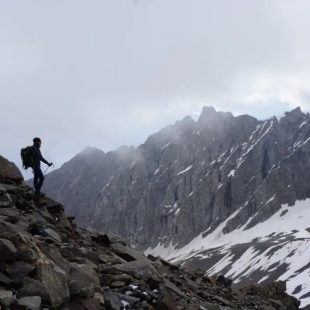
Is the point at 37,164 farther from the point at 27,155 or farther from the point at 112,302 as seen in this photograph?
the point at 112,302

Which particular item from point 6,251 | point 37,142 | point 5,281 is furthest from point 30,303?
point 37,142

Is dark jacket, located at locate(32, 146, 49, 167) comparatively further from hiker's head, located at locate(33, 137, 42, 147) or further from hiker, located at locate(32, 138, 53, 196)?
hiker's head, located at locate(33, 137, 42, 147)

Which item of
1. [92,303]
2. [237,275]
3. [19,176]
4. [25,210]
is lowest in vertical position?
[237,275]

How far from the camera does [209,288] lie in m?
28.9

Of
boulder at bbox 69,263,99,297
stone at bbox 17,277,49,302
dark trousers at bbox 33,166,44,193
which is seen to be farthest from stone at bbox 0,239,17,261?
dark trousers at bbox 33,166,44,193

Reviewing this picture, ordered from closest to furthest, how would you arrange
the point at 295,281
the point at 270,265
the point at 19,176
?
the point at 19,176 < the point at 295,281 < the point at 270,265

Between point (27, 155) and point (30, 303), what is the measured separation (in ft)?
37.4

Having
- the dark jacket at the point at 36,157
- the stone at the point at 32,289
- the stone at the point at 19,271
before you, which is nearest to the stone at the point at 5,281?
the stone at the point at 19,271

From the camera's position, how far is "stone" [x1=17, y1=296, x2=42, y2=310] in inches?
543

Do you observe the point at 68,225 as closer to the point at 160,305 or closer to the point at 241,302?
the point at 160,305

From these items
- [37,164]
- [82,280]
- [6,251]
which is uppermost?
[37,164]

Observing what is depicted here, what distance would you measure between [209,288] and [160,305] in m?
11.1

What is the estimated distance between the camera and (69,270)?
1736 cm

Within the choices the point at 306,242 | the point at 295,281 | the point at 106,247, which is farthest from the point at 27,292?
the point at 306,242
